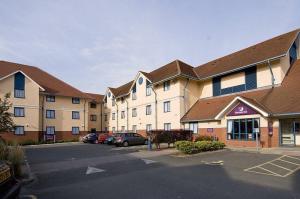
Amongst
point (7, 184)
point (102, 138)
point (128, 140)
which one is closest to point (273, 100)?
point (128, 140)

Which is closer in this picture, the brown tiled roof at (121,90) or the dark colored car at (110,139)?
the dark colored car at (110,139)

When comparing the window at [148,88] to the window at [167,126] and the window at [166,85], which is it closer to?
the window at [166,85]

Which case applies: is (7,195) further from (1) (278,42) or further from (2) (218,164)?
(1) (278,42)

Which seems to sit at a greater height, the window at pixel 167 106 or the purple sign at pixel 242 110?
the window at pixel 167 106

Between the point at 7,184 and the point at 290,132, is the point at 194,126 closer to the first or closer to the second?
the point at 290,132

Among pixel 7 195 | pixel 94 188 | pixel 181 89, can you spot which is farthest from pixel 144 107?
pixel 7 195

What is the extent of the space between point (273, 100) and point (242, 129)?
11.2 ft

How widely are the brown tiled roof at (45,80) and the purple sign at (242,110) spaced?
2634 cm

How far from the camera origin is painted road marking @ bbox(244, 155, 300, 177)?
11.3 metres

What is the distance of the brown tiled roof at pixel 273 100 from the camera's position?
20.1 metres

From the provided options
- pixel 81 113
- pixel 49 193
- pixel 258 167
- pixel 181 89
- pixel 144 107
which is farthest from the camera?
pixel 81 113

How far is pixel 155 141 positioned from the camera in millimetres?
22969

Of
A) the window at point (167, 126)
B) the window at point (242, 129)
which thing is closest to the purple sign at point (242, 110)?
the window at point (242, 129)

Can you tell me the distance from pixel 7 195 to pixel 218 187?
6391 millimetres
